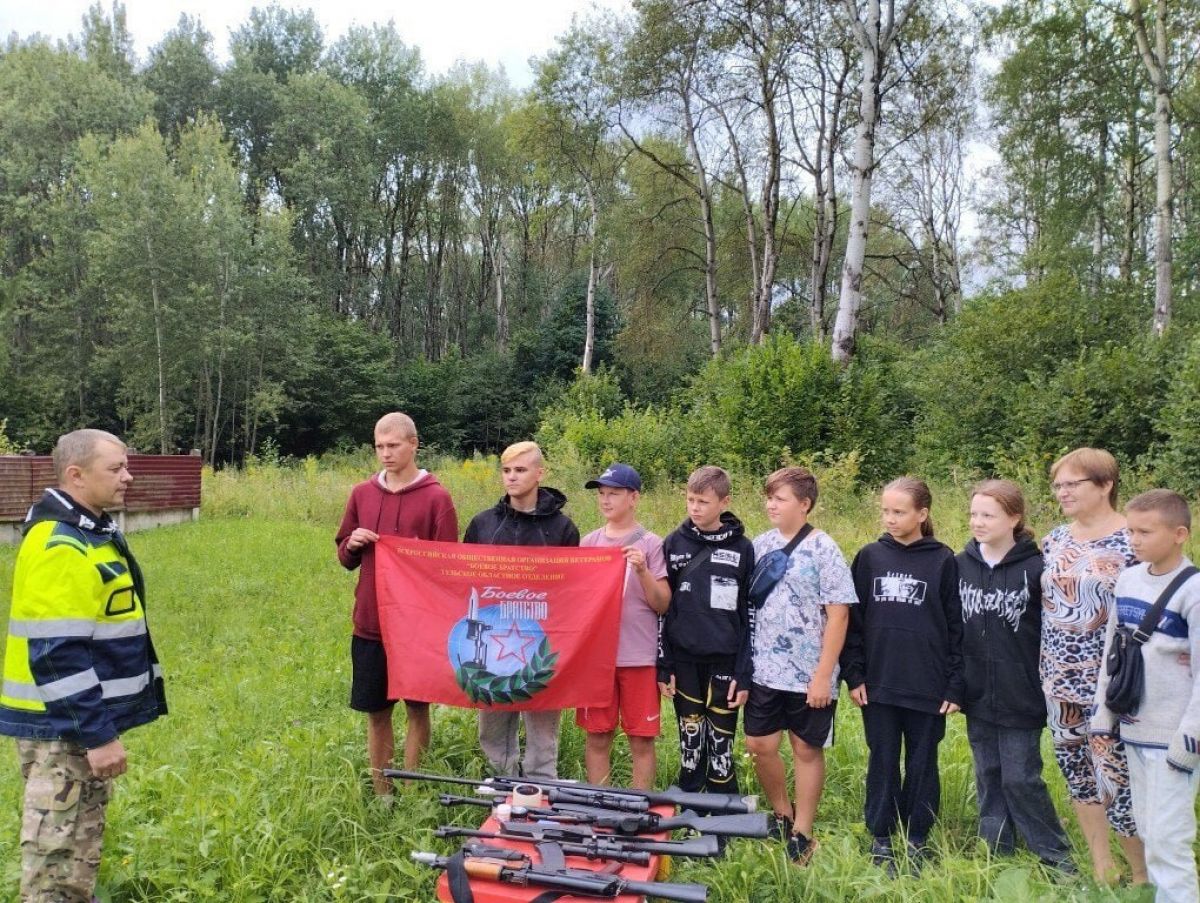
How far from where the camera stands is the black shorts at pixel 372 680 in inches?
167

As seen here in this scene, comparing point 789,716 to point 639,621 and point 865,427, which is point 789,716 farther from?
point 865,427

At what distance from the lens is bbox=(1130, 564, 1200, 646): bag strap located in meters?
3.15

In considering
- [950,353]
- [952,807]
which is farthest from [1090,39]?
[952,807]

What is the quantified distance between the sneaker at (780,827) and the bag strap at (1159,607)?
1.83 m

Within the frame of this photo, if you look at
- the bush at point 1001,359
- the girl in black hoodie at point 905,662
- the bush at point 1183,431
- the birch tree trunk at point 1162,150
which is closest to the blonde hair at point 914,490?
the girl in black hoodie at point 905,662

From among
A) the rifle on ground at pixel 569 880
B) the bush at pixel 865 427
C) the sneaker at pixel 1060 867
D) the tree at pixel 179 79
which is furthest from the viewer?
the tree at pixel 179 79

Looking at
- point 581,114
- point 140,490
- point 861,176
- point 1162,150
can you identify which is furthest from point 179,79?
point 1162,150

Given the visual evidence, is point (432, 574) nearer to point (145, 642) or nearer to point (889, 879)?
point (145, 642)

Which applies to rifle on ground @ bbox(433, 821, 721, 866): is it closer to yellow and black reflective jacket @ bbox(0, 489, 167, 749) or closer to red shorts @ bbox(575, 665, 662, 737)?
red shorts @ bbox(575, 665, 662, 737)

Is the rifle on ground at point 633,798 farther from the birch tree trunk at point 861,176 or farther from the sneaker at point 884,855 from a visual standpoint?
the birch tree trunk at point 861,176

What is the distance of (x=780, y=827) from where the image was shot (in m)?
3.99

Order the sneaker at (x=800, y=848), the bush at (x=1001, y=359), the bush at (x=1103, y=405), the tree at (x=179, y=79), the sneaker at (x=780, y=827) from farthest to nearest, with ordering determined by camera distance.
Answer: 1. the tree at (x=179, y=79)
2. the bush at (x=1001, y=359)
3. the bush at (x=1103, y=405)
4. the sneaker at (x=780, y=827)
5. the sneaker at (x=800, y=848)

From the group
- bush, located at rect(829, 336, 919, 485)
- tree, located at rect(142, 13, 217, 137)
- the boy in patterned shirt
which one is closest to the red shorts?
the boy in patterned shirt

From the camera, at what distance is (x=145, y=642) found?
3383mm
